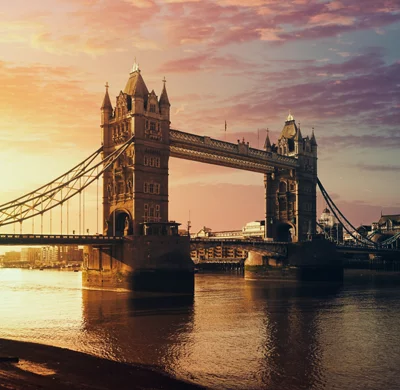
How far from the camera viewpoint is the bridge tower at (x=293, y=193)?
422ft

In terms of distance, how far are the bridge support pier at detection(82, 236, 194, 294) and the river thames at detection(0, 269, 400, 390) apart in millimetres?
4447

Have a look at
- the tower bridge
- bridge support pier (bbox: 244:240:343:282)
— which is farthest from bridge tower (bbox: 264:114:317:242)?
the tower bridge

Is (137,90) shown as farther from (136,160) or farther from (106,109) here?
(136,160)

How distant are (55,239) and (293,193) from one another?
6371cm

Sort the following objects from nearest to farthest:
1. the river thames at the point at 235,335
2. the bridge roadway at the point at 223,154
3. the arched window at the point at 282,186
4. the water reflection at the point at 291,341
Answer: the water reflection at the point at 291,341 < the river thames at the point at 235,335 < the bridge roadway at the point at 223,154 < the arched window at the point at 282,186

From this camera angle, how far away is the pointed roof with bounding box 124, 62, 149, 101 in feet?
305

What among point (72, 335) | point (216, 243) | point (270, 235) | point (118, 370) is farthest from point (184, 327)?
point (270, 235)

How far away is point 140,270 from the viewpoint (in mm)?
84812

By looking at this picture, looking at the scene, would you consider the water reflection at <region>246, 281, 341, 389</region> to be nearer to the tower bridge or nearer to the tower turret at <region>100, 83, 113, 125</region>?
the tower bridge

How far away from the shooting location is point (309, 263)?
12081 cm

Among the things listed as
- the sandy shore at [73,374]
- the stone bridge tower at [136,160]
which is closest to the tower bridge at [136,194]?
the stone bridge tower at [136,160]

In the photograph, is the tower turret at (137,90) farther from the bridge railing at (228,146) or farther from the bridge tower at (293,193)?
the bridge tower at (293,193)

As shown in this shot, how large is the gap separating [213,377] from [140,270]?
5088cm

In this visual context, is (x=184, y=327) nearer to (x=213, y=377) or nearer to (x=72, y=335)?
(x=72, y=335)
